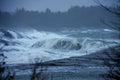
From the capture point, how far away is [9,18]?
97.8 meters

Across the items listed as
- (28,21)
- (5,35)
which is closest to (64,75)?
(5,35)

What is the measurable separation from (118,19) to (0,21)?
292 feet

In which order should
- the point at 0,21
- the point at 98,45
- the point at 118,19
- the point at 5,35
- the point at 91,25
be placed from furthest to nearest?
the point at 0,21
the point at 91,25
the point at 5,35
the point at 98,45
the point at 118,19

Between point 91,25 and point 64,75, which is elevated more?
point 91,25

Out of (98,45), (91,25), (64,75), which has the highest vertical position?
(91,25)

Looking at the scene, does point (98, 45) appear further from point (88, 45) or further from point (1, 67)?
point (1, 67)

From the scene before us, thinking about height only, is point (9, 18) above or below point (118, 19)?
above

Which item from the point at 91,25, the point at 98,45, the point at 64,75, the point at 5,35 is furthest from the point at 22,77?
the point at 91,25

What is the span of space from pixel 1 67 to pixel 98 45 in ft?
Answer: 103

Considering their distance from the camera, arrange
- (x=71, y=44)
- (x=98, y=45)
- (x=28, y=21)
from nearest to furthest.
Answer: (x=98, y=45)
(x=71, y=44)
(x=28, y=21)

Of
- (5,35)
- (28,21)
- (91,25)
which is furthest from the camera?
(28,21)

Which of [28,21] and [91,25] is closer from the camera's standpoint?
[91,25]

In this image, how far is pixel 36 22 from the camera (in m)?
97.4

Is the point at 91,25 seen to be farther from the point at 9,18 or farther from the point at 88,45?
the point at 88,45
